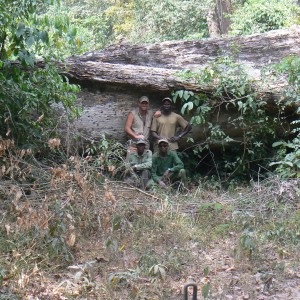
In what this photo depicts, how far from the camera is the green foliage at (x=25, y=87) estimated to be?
708cm

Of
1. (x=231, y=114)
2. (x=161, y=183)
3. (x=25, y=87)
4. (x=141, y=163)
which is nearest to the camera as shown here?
(x=25, y=87)

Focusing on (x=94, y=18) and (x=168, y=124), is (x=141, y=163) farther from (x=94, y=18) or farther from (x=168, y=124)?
(x=94, y=18)

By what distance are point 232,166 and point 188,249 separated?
409 centimetres

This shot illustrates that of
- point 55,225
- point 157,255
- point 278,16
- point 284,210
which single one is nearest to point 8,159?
point 55,225

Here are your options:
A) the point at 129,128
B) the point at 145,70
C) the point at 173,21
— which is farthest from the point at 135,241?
the point at 173,21

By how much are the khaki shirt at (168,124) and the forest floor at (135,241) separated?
2.10 m

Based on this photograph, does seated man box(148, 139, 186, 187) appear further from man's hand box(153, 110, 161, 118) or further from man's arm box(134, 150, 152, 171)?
man's hand box(153, 110, 161, 118)

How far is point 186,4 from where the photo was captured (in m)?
17.9

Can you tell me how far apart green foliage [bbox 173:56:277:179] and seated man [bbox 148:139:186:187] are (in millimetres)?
613

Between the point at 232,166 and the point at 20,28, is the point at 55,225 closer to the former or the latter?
the point at 20,28

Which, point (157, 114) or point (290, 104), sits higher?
point (290, 104)

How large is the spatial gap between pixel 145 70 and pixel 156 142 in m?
1.20

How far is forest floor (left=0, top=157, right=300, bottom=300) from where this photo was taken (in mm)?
5449

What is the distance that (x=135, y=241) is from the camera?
6.41 meters
